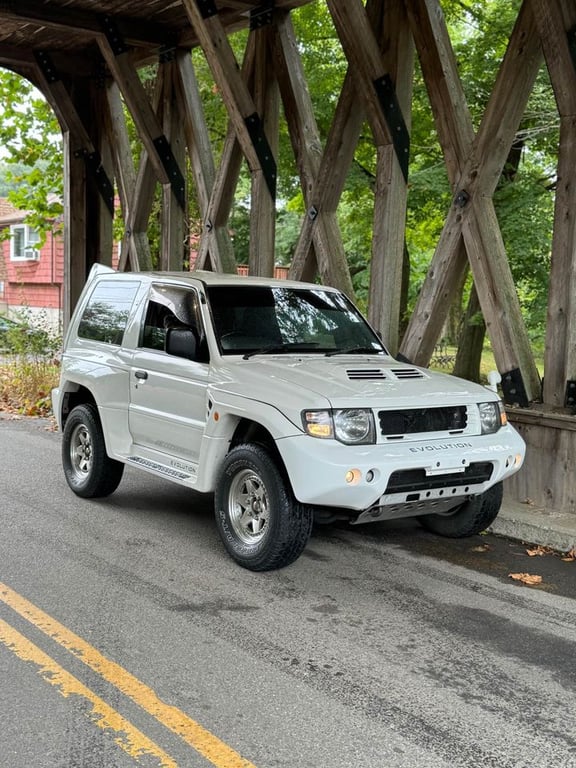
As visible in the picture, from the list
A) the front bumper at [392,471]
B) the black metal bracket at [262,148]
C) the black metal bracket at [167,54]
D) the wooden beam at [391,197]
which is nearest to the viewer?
the front bumper at [392,471]

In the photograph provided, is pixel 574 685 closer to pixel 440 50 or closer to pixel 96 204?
pixel 440 50

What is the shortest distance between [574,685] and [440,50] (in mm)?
6477

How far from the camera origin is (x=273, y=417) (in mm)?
5898

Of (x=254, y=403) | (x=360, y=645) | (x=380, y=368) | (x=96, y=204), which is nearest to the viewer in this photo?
(x=360, y=645)

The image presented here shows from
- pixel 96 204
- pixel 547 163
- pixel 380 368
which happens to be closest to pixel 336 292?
pixel 380 368

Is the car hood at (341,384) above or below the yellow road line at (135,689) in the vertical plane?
above

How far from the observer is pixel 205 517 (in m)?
7.83

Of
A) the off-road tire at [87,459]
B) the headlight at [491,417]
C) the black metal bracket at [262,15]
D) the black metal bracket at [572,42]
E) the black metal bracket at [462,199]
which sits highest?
the black metal bracket at [262,15]

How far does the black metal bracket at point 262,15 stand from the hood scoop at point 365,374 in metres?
6.28

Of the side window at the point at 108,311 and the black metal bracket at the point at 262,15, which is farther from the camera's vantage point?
the black metal bracket at the point at 262,15

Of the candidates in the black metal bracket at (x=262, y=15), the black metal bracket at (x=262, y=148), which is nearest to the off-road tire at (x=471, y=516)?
the black metal bracket at (x=262, y=148)

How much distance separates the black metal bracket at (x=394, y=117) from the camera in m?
9.32

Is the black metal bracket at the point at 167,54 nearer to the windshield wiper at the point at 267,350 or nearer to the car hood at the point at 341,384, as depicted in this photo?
the windshield wiper at the point at 267,350

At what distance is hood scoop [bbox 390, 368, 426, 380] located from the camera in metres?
6.59
